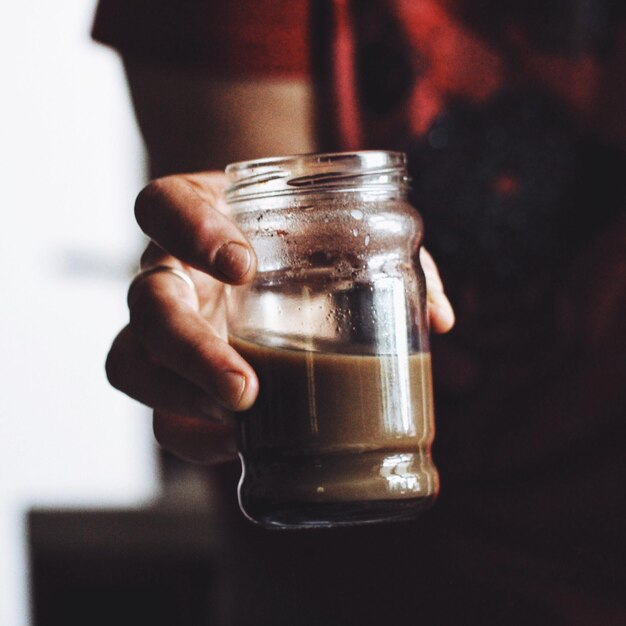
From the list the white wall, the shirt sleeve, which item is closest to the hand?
the shirt sleeve

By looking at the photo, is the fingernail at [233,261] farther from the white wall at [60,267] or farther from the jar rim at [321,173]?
the white wall at [60,267]

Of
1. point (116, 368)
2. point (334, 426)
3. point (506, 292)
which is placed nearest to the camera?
point (334, 426)

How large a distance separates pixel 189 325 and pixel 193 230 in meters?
0.09

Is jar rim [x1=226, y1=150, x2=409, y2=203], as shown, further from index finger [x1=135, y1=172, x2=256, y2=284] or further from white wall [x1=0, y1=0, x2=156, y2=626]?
white wall [x1=0, y1=0, x2=156, y2=626]

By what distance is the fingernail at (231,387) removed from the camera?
0.76 meters

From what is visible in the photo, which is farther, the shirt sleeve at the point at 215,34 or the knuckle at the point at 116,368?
the shirt sleeve at the point at 215,34

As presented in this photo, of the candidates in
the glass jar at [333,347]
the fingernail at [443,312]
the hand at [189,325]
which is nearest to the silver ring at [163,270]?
the hand at [189,325]

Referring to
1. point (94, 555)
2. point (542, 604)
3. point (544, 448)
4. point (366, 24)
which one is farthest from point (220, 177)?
point (94, 555)

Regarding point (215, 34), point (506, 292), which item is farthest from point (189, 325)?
point (215, 34)

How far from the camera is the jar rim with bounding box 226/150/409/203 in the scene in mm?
771

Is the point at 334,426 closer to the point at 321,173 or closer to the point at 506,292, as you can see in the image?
the point at 321,173

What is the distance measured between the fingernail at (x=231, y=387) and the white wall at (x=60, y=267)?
A: 82.5 inches

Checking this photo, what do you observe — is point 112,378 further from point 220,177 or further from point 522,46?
point 522,46

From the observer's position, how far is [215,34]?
4.41 feet
